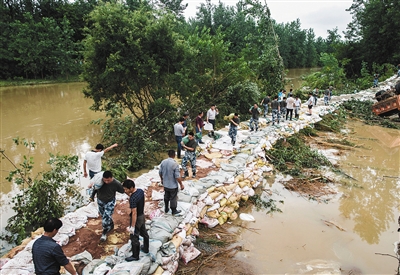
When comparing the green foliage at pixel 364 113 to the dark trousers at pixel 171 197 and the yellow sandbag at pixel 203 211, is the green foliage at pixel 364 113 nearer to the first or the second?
the yellow sandbag at pixel 203 211

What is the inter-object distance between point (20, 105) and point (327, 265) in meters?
19.0

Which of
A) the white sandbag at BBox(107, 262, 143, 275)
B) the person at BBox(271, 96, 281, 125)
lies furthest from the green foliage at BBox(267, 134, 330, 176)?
the white sandbag at BBox(107, 262, 143, 275)

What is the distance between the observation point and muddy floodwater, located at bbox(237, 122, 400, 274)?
4.36m

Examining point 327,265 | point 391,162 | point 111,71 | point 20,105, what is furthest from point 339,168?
point 20,105

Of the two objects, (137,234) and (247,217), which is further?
(247,217)

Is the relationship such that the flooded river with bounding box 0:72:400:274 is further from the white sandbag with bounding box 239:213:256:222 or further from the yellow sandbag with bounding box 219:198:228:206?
the yellow sandbag with bounding box 219:198:228:206

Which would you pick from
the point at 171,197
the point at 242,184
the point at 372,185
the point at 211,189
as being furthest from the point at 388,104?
the point at 171,197

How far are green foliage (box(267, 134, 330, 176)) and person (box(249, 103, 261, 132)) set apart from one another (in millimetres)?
1089

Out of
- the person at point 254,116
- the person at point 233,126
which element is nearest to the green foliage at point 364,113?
the person at point 254,116

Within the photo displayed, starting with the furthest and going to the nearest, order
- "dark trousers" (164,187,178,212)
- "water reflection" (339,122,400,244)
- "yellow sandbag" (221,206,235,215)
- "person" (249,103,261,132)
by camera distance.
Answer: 1. "person" (249,103,261,132)
2. "yellow sandbag" (221,206,235,215)
3. "water reflection" (339,122,400,244)
4. "dark trousers" (164,187,178,212)

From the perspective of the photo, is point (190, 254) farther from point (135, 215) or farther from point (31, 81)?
point (31, 81)

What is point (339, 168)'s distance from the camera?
25.8ft

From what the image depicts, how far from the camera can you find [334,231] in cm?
519

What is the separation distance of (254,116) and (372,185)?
13.5ft
